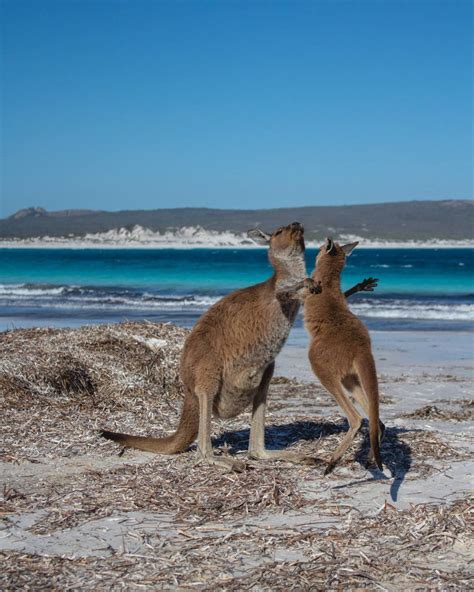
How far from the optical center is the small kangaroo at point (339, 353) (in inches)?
218

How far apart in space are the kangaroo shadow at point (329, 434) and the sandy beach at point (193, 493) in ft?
0.06

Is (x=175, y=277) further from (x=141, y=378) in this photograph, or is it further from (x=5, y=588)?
(x=5, y=588)

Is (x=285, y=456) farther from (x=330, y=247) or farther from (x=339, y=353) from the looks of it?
(x=330, y=247)

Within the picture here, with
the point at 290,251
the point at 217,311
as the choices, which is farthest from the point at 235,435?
the point at 290,251

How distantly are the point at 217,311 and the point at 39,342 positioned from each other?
373cm

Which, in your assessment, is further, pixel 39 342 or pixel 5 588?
pixel 39 342

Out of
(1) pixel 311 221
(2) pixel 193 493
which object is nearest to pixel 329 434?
(2) pixel 193 493

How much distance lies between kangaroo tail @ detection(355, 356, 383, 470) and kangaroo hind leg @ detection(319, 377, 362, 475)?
0.18 m

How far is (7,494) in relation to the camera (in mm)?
5500

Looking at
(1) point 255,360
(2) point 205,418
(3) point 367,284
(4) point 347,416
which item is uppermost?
(3) point 367,284

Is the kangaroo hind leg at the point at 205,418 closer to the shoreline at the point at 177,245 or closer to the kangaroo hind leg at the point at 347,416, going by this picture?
the kangaroo hind leg at the point at 347,416

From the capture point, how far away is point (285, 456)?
6441 millimetres

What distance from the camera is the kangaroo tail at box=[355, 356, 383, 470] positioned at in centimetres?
522

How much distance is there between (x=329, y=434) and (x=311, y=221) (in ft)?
391
